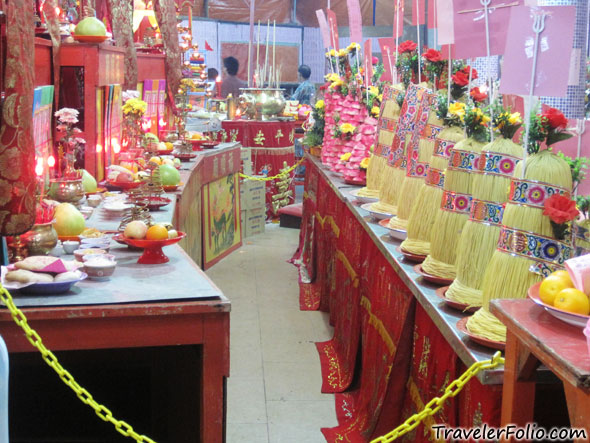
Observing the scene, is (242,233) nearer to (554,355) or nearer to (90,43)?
(90,43)

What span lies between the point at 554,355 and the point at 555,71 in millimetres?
748

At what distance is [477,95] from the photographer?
255cm

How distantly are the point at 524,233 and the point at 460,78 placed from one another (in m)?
1.10

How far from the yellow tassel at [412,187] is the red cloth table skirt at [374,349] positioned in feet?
0.57


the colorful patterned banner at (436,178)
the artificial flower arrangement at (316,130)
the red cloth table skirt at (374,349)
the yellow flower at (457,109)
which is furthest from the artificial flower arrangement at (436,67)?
the artificial flower arrangement at (316,130)

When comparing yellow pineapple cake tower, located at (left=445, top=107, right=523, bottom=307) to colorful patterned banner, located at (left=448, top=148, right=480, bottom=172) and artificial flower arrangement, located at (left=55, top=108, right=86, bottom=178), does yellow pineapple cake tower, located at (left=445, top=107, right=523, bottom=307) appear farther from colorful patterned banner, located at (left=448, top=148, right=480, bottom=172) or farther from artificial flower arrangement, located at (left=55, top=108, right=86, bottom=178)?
artificial flower arrangement, located at (left=55, top=108, right=86, bottom=178)

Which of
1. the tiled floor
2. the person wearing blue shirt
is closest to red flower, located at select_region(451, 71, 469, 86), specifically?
the tiled floor

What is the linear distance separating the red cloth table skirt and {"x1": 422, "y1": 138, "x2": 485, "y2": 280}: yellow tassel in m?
0.16

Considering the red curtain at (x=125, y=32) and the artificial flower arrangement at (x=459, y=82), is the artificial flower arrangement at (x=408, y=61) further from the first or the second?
the red curtain at (x=125, y=32)

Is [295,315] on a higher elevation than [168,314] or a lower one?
lower

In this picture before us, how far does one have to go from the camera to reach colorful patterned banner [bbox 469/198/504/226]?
2.04m

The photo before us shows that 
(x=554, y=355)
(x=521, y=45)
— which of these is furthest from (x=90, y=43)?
(x=554, y=355)

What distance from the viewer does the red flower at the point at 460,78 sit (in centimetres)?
273

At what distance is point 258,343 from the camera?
4.56 meters
